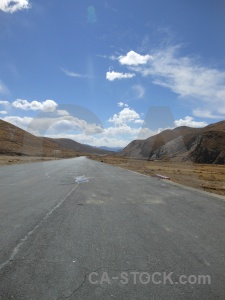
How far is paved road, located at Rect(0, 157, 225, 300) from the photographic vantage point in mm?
4266

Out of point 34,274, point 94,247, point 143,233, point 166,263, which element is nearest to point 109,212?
point 143,233

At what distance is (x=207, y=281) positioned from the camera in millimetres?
4660

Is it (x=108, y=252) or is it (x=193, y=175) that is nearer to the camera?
(x=108, y=252)

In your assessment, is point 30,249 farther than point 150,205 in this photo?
No

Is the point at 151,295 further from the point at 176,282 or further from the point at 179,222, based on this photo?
the point at 179,222

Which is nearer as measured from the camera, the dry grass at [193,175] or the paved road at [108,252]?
the paved road at [108,252]

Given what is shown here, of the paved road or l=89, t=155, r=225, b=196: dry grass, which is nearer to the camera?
the paved road

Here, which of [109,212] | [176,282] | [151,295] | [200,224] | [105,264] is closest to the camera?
[151,295]

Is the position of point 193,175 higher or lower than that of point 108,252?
higher

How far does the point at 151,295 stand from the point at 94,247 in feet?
6.93

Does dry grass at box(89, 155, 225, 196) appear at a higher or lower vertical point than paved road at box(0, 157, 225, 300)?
higher

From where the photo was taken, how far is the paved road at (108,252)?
4266 millimetres

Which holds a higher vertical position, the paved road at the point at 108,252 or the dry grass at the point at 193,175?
the dry grass at the point at 193,175

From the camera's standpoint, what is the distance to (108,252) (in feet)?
18.9
